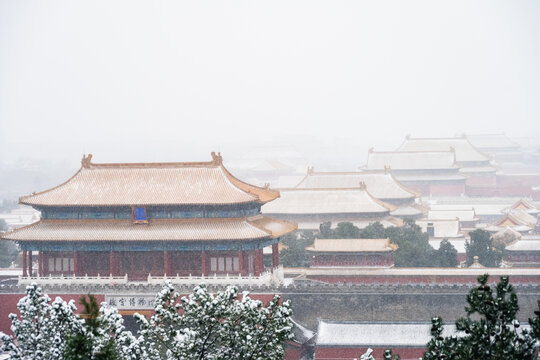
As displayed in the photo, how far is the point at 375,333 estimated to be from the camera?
148 ft

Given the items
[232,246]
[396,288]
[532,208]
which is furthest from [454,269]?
[532,208]

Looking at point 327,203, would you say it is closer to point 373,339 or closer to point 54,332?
point 373,339

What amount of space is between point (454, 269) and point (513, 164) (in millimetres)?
93484

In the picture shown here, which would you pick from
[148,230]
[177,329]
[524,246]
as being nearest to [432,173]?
[524,246]

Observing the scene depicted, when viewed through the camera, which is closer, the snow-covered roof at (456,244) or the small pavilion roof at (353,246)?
the small pavilion roof at (353,246)

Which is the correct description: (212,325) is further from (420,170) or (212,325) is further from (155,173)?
(420,170)

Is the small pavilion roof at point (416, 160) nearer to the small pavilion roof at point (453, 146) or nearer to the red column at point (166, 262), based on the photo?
the small pavilion roof at point (453, 146)

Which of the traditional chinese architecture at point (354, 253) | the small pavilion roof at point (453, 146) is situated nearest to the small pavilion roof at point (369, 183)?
the traditional chinese architecture at point (354, 253)

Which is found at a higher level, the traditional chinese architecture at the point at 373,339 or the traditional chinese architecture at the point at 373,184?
the traditional chinese architecture at the point at 373,184

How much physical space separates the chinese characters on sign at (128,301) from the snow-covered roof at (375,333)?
9.09 m

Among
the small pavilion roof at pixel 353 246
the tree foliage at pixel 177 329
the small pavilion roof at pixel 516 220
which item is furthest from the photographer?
the small pavilion roof at pixel 516 220

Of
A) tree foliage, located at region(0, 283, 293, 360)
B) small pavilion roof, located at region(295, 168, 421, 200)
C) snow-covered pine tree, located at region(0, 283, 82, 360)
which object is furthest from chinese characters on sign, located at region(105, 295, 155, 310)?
small pavilion roof, located at region(295, 168, 421, 200)

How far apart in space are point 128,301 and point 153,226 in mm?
4031

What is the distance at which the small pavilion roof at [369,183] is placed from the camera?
84688 mm
